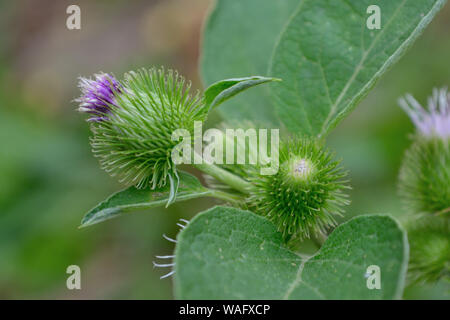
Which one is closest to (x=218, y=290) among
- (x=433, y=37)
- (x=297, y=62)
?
(x=297, y=62)

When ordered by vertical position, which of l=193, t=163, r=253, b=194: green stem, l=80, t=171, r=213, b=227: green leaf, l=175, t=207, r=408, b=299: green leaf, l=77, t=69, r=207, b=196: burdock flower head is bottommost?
l=175, t=207, r=408, b=299: green leaf

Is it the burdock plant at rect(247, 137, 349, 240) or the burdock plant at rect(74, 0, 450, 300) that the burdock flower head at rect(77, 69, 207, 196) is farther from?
the burdock plant at rect(247, 137, 349, 240)

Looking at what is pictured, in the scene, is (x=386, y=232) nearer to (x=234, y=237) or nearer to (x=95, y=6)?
(x=234, y=237)

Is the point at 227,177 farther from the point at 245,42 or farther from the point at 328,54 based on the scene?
the point at 245,42

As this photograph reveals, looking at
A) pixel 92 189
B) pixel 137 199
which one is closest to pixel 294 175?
pixel 137 199

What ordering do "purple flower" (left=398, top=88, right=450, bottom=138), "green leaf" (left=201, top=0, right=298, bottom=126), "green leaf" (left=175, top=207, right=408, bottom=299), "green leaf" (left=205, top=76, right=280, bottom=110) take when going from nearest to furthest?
1. "green leaf" (left=175, top=207, right=408, bottom=299)
2. "green leaf" (left=205, top=76, right=280, bottom=110)
3. "purple flower" (left=398, top=88, right=450, bottom=138)
4. "green leaf" (left=201, top=0, right=298, bottom=126)

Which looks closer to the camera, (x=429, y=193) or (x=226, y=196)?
(x=226, y=196)

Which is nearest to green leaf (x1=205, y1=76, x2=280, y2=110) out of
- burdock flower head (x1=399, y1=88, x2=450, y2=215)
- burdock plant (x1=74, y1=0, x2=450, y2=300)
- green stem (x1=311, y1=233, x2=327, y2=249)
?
burdock plant (x1=74, y1=0, x2=450, y2=300)
